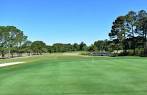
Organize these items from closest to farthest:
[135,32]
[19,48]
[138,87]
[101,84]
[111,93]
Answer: [111,93]
[138,87]
[101,84]
[135,32]
[19,48]

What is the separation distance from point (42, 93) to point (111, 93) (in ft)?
8.77

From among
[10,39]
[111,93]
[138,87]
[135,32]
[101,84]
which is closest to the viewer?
[111,93]

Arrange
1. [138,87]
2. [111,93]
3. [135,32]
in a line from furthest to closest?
[135,32], [138,87], [111,93]

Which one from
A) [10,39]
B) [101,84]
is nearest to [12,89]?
[101,84]

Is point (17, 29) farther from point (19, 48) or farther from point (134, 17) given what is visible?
point (134, 17)

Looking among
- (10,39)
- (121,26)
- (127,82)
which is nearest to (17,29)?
(10,39)

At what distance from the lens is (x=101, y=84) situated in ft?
51.3

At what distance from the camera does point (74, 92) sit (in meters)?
13.6

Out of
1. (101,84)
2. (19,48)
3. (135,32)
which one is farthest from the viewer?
(19,48)

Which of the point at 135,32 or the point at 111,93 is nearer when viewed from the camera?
the point at 111,93

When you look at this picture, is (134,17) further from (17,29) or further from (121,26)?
(17,29)

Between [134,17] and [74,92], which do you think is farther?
[134,17]

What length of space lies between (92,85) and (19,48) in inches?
4878

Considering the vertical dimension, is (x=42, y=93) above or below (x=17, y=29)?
below
